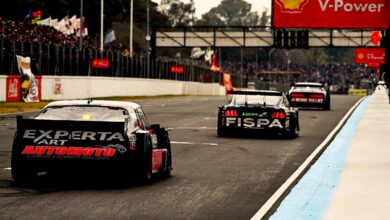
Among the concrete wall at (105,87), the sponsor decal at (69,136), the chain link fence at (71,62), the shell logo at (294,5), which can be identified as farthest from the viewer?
the concrete wall at (105,87)

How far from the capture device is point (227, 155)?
59.4 ft

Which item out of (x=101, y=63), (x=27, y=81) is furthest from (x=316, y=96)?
(x=101, y=63)

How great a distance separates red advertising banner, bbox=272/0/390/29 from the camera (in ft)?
130

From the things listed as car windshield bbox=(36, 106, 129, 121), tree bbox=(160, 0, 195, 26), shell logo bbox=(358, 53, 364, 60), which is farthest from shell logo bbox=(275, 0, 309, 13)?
tree bbox=(160, 0, 195, 26)

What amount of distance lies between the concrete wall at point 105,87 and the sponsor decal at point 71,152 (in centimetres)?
3121

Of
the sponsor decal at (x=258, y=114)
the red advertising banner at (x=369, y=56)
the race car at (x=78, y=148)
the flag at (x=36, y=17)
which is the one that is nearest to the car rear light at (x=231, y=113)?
the sponsor decal at (x=258, y=114)

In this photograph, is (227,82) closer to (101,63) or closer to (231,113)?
(101,63)

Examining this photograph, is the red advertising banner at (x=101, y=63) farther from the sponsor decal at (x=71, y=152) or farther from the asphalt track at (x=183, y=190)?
the sponsor decal at (x=71, y=152)

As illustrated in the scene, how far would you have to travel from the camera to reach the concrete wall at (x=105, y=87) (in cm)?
4953

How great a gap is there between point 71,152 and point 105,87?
4820 cm

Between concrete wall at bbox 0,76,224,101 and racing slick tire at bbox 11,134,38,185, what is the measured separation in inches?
1217

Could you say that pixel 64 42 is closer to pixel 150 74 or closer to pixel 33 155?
pixel 150 74

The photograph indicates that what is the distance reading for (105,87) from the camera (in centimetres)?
5978

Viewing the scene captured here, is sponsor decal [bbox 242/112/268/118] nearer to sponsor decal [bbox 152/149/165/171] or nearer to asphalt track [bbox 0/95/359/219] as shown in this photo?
asphalt track [bbox 0/95/359/219]
